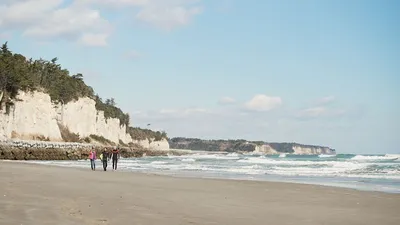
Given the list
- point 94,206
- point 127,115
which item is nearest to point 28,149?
point 94,206

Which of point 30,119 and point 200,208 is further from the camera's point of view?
point 30,119

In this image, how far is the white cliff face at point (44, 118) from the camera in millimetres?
61662

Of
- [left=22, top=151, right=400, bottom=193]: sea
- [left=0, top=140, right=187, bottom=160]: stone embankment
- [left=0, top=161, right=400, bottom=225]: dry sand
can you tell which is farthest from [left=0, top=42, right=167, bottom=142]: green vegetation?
[left=0, top=161, right=400, bottom=225]: dry sand

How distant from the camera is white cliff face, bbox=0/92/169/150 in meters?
61.7

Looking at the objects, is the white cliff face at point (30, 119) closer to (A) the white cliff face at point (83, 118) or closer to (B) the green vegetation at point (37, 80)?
(B) the green vegetation at point (37, 80)

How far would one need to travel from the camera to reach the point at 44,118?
70000mm

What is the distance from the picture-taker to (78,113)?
9138 centimetres

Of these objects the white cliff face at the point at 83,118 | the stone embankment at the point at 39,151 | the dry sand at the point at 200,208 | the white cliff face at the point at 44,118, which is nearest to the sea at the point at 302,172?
the dry sand at the point at 200,208

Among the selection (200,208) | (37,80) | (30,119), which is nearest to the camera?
(200,208)

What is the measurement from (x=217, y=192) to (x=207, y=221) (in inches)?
270

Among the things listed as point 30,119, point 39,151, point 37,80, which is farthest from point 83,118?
point 39,151

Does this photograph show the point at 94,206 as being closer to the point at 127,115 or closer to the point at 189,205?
the point at 189,205

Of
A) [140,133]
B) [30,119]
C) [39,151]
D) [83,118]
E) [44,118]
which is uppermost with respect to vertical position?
[140,133]

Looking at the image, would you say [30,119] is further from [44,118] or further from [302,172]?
[302,172]
